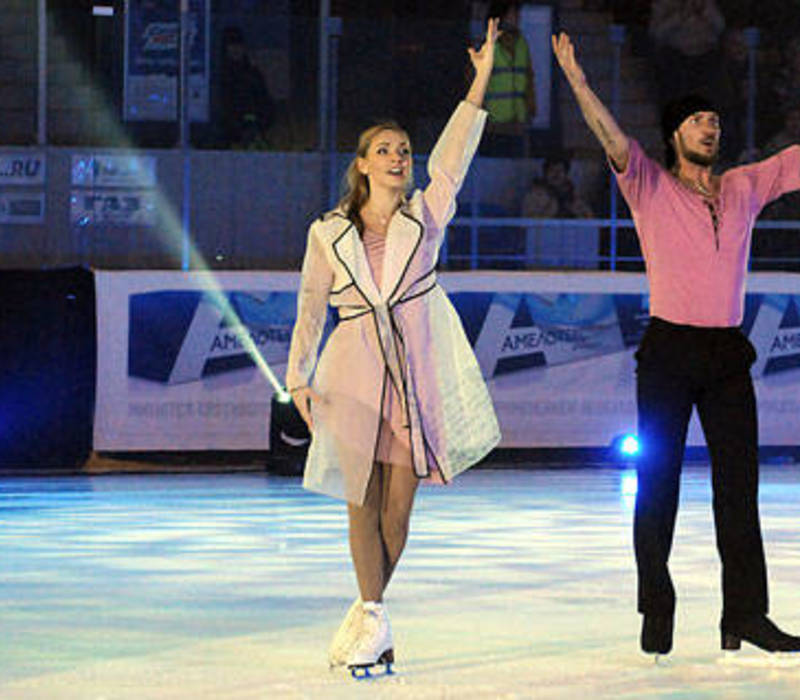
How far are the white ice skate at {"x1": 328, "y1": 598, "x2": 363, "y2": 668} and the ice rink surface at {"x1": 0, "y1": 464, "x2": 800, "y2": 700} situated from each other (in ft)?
0.13

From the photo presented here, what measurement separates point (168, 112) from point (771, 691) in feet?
37.7

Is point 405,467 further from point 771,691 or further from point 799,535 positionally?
point 799,535

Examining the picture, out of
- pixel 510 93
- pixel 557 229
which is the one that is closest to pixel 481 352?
pixel 557 229

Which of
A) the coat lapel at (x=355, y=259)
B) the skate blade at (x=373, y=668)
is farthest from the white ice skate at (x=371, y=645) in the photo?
the coat lapel at (x=355, y=259)

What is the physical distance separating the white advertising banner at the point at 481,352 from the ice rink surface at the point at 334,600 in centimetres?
307

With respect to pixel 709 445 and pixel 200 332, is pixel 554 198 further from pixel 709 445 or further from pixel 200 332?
pixel 709 445

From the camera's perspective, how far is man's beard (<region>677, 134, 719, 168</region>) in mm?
6078

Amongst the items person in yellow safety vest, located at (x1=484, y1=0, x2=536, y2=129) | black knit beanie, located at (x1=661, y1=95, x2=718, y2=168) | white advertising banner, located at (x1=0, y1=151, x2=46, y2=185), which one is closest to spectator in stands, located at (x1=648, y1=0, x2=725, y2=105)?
person in yellow safety vest, located at (x1=484, y1=0, x2=536, y2=129)

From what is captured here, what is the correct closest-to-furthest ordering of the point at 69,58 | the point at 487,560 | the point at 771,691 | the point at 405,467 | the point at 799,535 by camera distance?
1. the point at 771,691
2. the point at 405,467
3. the point at 487,560
4. the point at 799,535
5. the point at 69,58

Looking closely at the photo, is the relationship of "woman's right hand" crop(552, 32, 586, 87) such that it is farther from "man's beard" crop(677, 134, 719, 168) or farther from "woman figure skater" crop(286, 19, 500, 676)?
"man's beard" crop(677, 134, 719, 168)

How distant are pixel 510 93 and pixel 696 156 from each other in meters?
10.9

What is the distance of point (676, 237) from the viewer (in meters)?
5.98

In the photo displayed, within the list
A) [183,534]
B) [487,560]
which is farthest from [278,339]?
[487,560]

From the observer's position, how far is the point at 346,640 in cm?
565
